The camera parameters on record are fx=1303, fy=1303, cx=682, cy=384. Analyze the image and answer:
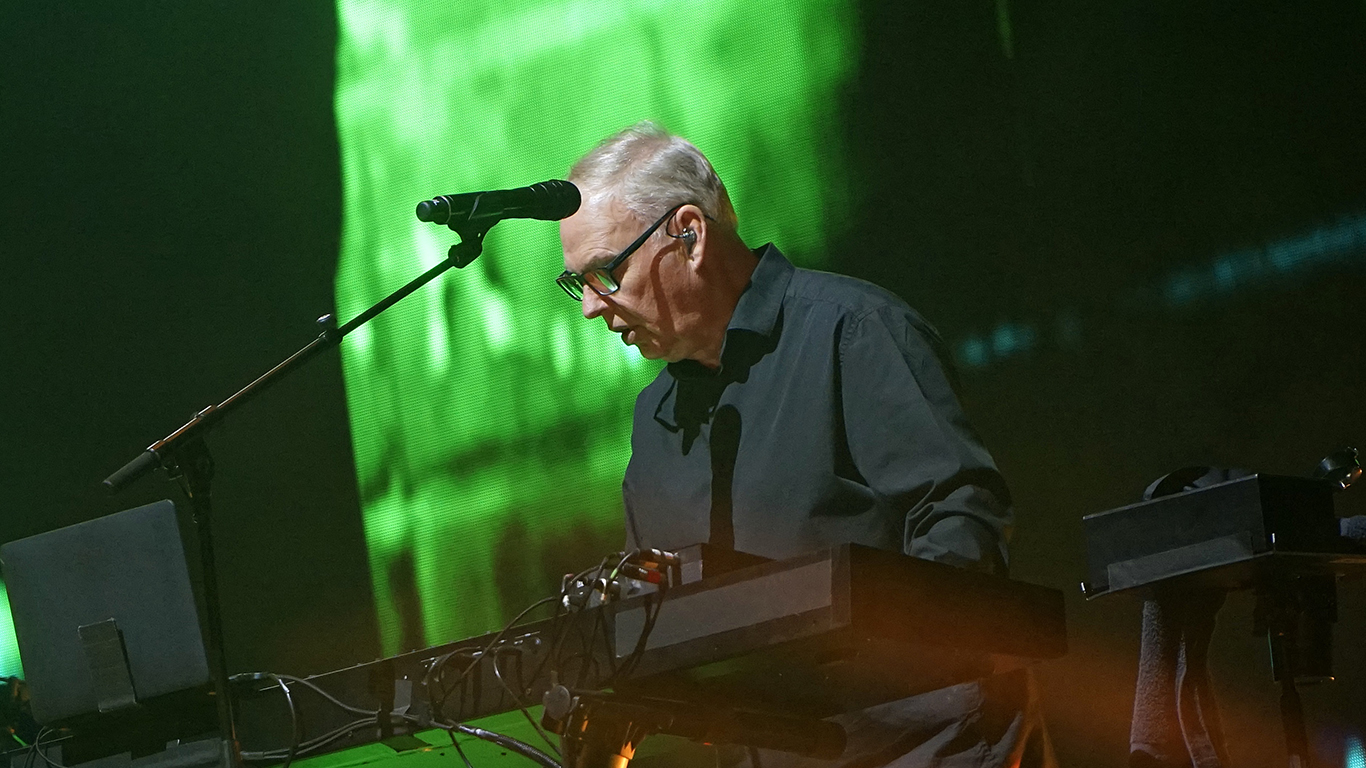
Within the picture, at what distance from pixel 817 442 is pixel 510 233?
5.93 ft

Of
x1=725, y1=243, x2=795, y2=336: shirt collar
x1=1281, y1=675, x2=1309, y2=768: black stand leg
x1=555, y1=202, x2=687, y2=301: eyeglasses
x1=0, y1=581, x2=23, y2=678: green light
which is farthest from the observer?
x1=0, y1=581, x2=23, y2=678: green light

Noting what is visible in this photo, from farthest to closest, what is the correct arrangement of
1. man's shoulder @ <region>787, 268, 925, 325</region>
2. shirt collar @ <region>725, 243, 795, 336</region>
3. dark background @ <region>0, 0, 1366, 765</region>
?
dark background @ <region>0, 0, 1366, 765</region>
shirt collar @ <region>725, 243, 795, 336</region>
man's shoulder @ <region>787, 268, 925, 325</region>

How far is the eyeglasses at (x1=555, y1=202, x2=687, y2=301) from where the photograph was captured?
2.18 metres

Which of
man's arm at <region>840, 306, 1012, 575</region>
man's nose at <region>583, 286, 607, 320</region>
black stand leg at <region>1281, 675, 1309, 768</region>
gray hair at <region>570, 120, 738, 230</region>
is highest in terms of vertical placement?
gray hair at <region>570, 120, 738, 230</region>

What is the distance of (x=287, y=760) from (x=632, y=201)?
3.59 ft

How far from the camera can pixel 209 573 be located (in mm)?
2029

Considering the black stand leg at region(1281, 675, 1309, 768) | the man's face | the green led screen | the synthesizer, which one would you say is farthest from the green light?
the black stand leg at region(1281, 675, 1309, 768)

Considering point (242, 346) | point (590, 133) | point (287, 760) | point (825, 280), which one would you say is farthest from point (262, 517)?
point (825, 280)

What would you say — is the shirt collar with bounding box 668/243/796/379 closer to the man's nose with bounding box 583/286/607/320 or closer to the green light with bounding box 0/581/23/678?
the man's nose with bounding box 583/286/607/320

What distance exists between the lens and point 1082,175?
270 cm

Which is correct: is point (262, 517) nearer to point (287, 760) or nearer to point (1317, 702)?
point (287, 760)

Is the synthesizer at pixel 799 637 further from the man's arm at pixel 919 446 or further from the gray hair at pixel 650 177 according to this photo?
the gray hair at pixel 650 177

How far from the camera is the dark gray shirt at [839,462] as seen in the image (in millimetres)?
1509

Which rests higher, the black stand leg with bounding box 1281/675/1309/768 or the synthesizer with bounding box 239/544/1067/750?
the synthesizer with bounding box 239/544/1067/750
